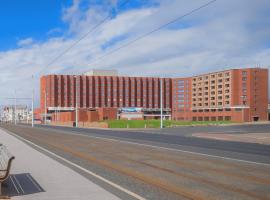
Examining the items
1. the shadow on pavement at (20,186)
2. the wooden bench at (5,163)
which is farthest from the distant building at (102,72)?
the wooden bench at (5,163)

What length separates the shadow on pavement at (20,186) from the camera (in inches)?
340

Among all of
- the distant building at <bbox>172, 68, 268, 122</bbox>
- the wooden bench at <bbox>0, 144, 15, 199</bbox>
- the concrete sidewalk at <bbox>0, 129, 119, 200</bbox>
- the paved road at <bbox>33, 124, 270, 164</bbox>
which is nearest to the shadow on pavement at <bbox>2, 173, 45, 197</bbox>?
the concrete sidewalk at <bbox>0, 129, 119, 200</bbox>

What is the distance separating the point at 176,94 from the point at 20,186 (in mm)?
151556

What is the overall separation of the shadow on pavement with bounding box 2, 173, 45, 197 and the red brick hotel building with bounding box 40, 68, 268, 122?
377 ft

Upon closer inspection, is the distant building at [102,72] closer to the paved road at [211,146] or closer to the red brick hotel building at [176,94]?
the red brick hotel building at [176,94]

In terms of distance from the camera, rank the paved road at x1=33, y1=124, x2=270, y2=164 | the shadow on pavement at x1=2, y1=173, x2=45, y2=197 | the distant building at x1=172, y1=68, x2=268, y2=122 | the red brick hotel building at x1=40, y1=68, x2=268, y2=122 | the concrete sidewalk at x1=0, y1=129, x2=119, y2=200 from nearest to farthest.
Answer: the concrete sidewalk at x1=0, y1=129, x2=119, y2=200 < the shadow on pavement at x1=2, y1=173, x2=45, y2=197 < the paved road at x1=33, y1=124, x2=270, y2=164 < the distant building at x1=172, y1=68, x2=268, y2=122 < the red brick hotel building at x1=40, y1=68, x2=268, y2=122

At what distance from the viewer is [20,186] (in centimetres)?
944

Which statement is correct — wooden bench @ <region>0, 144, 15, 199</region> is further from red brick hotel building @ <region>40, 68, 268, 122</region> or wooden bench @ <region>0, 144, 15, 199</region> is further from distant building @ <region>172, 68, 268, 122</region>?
red brick hotel building @ <region>40, 68, 268, 122</region>

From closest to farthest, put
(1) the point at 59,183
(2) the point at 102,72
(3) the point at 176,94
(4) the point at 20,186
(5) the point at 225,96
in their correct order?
(4) the point at 20,186 → (1) the point at 59,183 → (5) the point at 225,96 → (3) the point at 176,94 → (2) the point at 102,72

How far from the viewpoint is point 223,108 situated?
136250mm

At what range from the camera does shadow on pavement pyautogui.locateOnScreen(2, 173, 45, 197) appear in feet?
28.3

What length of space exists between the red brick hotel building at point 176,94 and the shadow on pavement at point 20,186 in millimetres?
114772

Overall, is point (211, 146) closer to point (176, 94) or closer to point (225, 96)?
point (225, 96)

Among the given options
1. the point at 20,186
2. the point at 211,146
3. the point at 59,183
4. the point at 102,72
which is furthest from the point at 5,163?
the point at 102,72
